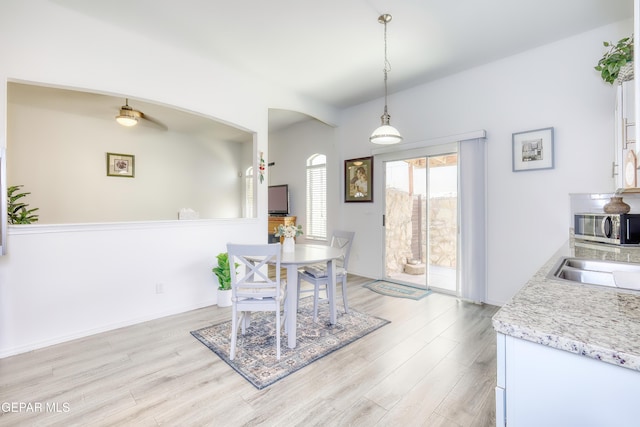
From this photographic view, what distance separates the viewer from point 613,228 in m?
2.21

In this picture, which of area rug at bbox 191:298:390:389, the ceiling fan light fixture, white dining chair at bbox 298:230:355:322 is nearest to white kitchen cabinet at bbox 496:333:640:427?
area rug at bbox 191:298:390:389

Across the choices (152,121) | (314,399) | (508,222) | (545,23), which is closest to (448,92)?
(545,23)

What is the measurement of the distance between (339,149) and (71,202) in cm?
465

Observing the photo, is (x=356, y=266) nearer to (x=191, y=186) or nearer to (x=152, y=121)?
(x=191, y=186)

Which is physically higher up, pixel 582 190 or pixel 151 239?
pixel 582 190

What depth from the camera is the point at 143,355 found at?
238 cm

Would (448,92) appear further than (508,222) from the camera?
Yes

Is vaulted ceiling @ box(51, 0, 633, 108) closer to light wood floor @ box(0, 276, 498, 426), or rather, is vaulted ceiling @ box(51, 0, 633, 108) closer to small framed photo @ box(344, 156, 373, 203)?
small framed photo @ box(344, 156, 373, 203)

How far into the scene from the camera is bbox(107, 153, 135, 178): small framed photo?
5188mm

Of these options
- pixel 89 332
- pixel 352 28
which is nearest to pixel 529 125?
pixel 352 28

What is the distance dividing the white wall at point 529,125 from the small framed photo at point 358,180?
0.91m

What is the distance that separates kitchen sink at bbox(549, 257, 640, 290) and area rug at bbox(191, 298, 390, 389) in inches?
68.2

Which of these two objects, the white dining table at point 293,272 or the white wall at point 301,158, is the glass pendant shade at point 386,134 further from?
the white wall at point 301,158

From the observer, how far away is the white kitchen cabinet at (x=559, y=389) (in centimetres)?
60
